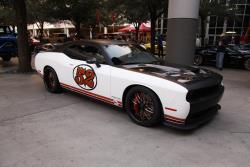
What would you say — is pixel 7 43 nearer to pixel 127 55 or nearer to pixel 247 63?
pixel 127 55

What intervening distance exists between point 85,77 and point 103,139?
5.68 feet

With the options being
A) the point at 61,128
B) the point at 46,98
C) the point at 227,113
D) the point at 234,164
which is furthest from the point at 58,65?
the point at 234,164

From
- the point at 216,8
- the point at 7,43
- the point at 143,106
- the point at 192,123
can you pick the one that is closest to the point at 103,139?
the point at 143,106

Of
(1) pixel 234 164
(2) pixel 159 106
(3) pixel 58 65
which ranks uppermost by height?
(3) pixel 58 65

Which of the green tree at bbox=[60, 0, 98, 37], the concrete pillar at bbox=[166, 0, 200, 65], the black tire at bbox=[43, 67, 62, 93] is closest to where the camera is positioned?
the black tire at bbox=[43, 67, 62, 93]

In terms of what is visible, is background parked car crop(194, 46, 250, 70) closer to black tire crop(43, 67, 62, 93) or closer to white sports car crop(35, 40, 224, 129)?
white sports car crop(35, 40, 224, 129)

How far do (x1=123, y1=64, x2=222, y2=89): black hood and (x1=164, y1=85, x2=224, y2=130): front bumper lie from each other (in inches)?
8.3

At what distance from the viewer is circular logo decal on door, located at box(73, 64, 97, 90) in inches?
199

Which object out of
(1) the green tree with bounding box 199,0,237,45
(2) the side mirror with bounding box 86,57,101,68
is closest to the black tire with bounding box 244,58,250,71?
(1) the green tree with bounding box 199,0,237,45

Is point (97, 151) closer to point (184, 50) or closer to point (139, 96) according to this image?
point (139, 96)

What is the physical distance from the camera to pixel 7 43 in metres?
12.8

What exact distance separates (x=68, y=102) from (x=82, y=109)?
615 mm

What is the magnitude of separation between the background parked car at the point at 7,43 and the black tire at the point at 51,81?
7.48 meters

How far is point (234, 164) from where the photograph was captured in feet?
10.6
